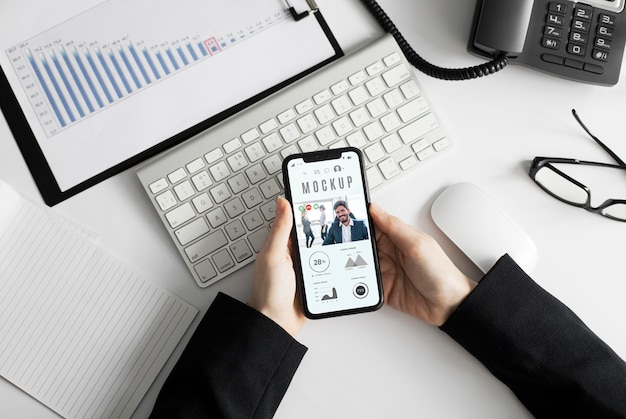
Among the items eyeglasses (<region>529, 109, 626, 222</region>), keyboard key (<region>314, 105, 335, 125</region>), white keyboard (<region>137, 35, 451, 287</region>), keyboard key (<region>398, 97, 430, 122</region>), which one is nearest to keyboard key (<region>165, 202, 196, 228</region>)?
white keyboard (<region>137, 35, 451, 287</region>)

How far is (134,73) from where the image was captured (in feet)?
2.53

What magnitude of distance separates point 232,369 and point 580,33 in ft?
2.11

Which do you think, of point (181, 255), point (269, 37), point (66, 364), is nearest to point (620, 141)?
point (269, 37)

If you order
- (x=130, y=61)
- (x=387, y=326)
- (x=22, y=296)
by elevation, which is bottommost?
(x=387, y=326)

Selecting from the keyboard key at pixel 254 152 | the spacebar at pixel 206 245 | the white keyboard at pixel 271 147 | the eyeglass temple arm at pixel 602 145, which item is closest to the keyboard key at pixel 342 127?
the white keyboard at pixel 271 147

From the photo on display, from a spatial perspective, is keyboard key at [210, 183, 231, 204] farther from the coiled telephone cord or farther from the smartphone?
the coiled telephone cord

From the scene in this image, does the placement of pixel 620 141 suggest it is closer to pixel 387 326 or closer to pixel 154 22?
pixel 387 326

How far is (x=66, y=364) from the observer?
72 cm

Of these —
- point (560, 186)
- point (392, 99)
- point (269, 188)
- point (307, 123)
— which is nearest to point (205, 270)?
point (269, 188)

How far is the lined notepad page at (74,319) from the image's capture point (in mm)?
716

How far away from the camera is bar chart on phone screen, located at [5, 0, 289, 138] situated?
76cm

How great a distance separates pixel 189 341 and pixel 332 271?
0.67ft

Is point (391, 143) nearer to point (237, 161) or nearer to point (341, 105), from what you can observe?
point (341, 105)

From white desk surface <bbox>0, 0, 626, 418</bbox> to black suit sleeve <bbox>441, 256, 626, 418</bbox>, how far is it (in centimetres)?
4
